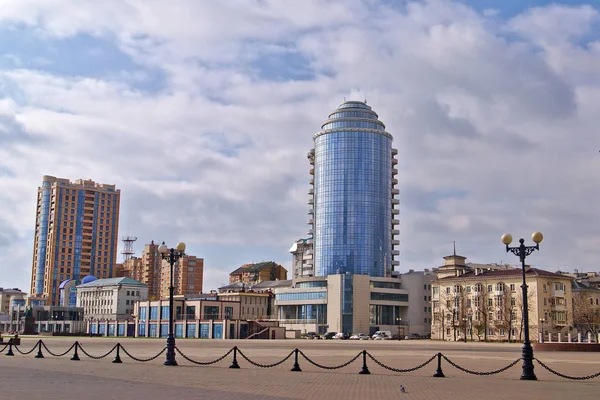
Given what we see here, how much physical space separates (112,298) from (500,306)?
103053 millimetres

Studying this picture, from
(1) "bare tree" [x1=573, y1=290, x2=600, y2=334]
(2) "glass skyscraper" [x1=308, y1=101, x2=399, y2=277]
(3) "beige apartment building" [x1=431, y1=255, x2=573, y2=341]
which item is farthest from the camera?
(2) "glass skyscraper" [x1=308, y1=101, x2=399, y2=277]

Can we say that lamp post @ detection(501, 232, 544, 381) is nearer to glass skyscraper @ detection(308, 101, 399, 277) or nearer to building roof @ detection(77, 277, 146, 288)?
glass skyscraper @ detection(308, 101, 399, 277)

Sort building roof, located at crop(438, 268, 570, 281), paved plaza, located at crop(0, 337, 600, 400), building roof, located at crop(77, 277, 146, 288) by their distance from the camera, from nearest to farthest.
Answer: paved plaza, located at crop(0, 337, 600, 400) < building roof, located at crop(438, 268, 570, 281) < building roof, located at crop(77, 277, 146, 288)

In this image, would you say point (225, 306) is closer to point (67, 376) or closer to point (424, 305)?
point (424, 305)

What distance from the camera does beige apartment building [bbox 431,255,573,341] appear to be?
11562 centimetres

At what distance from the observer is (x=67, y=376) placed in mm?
28266

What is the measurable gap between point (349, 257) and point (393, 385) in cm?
14301

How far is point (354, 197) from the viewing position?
169 meters

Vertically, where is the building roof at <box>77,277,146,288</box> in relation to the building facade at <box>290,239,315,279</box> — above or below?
below

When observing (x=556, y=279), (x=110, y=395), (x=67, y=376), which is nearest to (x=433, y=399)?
(x=110, y=395)

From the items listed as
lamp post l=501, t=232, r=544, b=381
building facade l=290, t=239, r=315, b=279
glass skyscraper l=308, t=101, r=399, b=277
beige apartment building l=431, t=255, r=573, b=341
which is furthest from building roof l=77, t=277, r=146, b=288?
lamp post l=501, t=232, r=544, b=381

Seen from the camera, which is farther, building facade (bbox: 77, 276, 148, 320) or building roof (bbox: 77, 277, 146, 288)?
building roof (bbox: 77, 277, 146, 288)

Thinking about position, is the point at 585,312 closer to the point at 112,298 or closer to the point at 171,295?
the point at 171,295

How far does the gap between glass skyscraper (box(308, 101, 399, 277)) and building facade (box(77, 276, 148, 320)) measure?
160 ft
